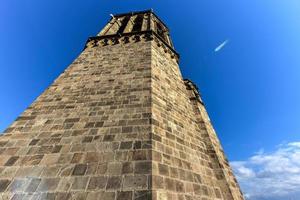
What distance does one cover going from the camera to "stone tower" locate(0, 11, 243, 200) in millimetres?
3506

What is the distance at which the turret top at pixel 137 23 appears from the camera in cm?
1293

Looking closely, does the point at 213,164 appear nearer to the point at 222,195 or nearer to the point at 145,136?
the point at 222,195

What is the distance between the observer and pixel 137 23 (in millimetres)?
14656

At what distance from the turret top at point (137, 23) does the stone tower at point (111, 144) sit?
6071 millimetres

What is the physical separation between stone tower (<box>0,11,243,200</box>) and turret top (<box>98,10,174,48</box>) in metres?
6.07

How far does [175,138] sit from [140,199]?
7.26ft

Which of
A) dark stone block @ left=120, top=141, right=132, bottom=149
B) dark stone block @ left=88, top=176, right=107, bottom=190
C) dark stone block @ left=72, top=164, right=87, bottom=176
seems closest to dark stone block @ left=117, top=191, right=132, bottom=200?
dark stone block @ left=88, top=176, right=107, bottom=190

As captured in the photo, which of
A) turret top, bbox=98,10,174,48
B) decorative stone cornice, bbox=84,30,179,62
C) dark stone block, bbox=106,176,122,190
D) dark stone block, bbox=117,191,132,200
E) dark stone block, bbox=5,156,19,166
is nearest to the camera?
dark stone block, bbox=117,191,132,200

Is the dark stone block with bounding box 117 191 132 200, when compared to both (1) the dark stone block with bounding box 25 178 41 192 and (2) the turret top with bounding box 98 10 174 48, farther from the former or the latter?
(2) the turret top with bounding box 98 10 174 48

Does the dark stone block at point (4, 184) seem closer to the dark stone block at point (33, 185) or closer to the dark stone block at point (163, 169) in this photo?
the dark stone block at point (33, 185)

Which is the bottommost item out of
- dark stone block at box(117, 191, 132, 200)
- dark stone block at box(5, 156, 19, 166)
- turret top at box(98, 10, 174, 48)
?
dark stone block at box(117, 191, 132, 200)

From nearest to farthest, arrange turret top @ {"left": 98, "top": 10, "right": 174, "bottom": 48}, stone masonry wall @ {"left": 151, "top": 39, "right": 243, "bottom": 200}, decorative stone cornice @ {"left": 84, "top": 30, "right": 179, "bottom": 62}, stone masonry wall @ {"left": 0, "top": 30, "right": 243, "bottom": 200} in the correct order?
stone masonry wall @ {"left": 0, "top": 30, "right": 243, "bottom": 200}, stone masonry wall @ {"left": 151, "top": 39, "right": 243, "bottom": 200}, decorative stone cornice @ {"left": 84, "top": 30, "right": 179, "bottom": 62}, turret top @ {"left": 98, "top": 10, "right": 174, "bottom": 48}

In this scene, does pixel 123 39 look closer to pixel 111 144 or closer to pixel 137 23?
pixel 137 23

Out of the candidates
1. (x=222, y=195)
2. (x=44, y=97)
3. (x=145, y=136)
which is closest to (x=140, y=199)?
(x=145, y=136)
